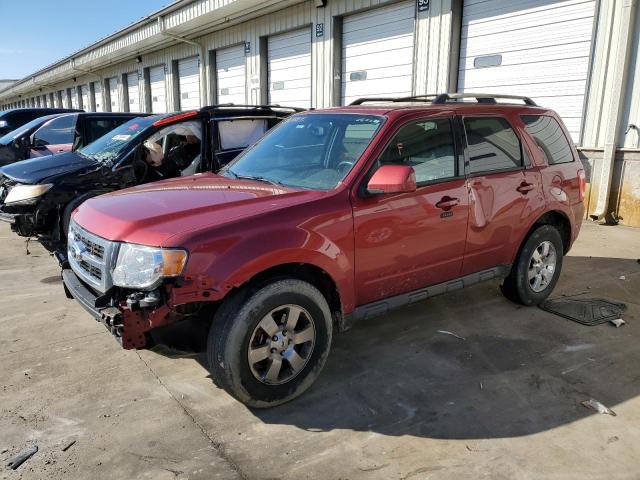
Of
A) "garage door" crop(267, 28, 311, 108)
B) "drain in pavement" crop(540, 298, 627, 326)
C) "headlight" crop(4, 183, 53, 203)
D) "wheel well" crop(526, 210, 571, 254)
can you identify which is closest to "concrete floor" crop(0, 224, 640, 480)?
"drain in pavement" crop(540, 298, 627, 326)

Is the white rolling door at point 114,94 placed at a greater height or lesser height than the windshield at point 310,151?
greater

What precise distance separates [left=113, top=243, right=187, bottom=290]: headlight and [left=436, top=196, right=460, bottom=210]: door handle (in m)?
1.95

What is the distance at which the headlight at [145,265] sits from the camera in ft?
8.73

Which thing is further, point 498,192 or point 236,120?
point 236,120

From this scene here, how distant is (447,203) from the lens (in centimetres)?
376

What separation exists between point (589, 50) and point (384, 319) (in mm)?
6504

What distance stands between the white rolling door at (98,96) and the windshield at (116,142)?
948 inches

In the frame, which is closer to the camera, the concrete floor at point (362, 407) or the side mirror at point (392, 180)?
the concrete floor at point (362, 407)

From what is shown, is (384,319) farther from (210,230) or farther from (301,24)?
(301,24)

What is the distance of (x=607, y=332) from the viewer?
4.22 m

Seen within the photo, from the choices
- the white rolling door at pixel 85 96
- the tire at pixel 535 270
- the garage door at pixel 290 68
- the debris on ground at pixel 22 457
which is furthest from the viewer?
the white rolling door at pixel 85 96

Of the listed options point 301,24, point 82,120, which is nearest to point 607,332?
point 82,120

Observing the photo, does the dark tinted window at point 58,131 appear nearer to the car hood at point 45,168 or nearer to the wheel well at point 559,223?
the car hood at point 45,168

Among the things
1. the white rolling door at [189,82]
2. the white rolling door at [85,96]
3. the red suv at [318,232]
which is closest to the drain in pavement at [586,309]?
the red suv at [318,232]
